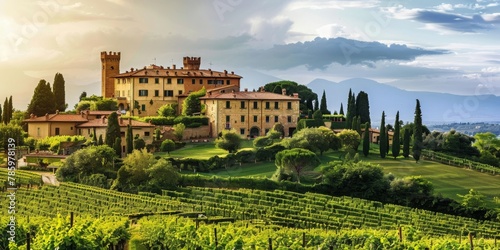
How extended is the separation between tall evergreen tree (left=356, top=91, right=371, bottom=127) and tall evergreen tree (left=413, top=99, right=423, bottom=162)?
22.7 feet

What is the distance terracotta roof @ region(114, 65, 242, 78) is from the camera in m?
78.2

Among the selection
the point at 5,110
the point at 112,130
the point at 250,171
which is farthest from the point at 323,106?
the point at 5,110

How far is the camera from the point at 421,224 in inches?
1705

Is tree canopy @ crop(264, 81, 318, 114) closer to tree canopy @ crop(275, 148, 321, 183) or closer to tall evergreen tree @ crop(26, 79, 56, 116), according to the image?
tall evergreen tree @ crop(26, 79, 56, 116)

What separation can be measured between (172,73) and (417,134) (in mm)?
24703

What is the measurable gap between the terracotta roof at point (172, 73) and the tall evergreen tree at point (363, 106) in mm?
12600

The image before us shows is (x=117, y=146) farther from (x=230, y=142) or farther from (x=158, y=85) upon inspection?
(x=158, y=85)

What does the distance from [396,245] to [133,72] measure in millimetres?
57612

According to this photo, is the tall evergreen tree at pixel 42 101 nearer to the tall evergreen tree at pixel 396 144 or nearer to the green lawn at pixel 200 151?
the green lawn at pixel 200 151

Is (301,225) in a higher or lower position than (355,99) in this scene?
lower

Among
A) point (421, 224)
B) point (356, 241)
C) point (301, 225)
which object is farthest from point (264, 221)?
point (356, 241)

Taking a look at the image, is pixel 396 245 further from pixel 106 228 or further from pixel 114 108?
pixel 114 108

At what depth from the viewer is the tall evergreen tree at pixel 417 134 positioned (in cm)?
6353

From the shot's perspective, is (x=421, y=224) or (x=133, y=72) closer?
(x=421, y=224)
